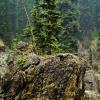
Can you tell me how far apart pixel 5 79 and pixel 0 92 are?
3.69 ft

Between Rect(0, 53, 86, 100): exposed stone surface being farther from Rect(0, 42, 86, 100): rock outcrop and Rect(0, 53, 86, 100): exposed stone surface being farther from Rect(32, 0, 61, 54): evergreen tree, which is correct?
Rect(32, 0, 61, 54): evergreen tree

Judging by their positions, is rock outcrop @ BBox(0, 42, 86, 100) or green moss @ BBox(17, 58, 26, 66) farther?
green moss @ BBox(17, 58, 26, 66)

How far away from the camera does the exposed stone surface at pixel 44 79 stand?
23875 millimetres

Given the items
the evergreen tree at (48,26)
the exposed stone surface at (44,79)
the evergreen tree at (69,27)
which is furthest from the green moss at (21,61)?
the evergreen tree at (69,27)

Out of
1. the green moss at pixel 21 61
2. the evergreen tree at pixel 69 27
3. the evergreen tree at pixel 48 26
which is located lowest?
the evergreen tree at pixel 69 27

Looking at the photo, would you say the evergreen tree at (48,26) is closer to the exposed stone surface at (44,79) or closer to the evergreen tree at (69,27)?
the exposed stone surface at (44,79)

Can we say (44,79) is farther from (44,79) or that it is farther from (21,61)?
(21,61)

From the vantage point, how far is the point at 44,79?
2420cm

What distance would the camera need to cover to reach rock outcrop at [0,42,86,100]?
2388 centimetres

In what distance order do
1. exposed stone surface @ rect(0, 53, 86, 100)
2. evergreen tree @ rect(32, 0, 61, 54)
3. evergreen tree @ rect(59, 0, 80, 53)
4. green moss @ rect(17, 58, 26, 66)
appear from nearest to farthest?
exposed stone surface @ rect(0, 53, 86, 100) < green moss @ rect(17, 58, 26, 66) < evergreen tree @ rect(32, 0, 61, 54) < evergreen tree @ rect(59, 0, 80, 53)

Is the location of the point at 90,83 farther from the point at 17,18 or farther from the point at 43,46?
the point at 17,18

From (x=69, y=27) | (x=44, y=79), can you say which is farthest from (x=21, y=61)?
(x=69, y=27)

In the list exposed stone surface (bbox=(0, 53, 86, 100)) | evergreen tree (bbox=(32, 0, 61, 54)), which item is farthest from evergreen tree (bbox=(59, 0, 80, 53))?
exposed stone surface (bbox=(0, 53, 86, 100))

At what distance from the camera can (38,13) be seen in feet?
107
